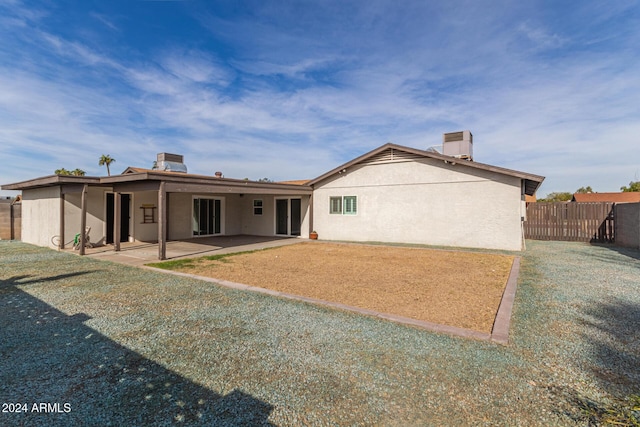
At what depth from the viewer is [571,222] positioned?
13.9 m

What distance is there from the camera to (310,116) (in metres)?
19.1

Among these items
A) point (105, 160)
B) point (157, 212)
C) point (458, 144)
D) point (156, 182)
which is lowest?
point (157, 212)

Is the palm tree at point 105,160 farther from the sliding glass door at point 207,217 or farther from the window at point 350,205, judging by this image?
the window at point 350,205

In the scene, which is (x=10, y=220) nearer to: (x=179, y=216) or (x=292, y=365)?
(x=179, y=216)

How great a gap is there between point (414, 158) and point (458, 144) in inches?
164

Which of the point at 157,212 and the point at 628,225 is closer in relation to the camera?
the point at 628,225

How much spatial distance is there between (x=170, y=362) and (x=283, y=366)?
1160mm

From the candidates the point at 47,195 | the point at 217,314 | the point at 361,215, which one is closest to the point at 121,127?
the point at 47,195

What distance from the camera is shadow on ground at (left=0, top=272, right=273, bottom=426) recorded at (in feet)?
7.14

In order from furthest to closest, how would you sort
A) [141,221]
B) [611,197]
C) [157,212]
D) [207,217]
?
[611,197] → [207,217] → [157,212] → [141,221]

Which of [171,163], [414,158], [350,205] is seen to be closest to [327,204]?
[350,205]

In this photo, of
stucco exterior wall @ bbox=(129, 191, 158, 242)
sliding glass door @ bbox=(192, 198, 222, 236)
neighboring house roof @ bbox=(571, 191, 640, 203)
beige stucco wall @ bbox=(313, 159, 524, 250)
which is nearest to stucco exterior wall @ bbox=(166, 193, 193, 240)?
sliding glass door @ bbox=(192, 198, 222, 236)

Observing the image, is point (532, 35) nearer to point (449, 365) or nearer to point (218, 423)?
point (449, 365)

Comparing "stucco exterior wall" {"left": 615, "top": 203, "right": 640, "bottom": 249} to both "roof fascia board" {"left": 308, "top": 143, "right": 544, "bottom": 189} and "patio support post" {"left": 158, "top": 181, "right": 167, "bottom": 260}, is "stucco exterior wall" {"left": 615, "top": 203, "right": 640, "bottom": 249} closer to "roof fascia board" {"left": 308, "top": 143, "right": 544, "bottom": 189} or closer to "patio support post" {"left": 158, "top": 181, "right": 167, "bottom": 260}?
"roof fascia board" {"left": 308, "top": 143, "right": 544, "bottom": 189}
